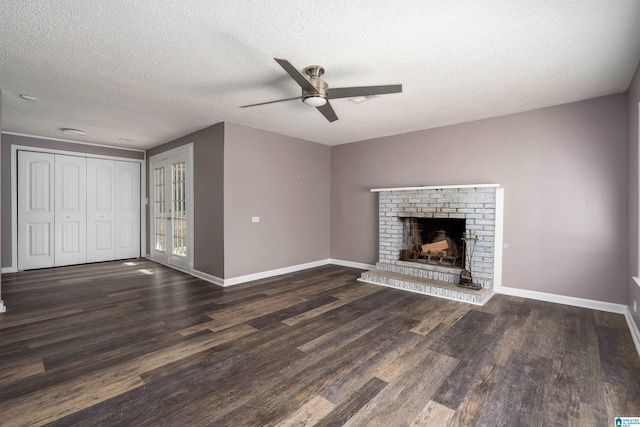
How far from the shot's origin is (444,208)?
Result: 4.56 m

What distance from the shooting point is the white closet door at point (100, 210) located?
6.07 metres

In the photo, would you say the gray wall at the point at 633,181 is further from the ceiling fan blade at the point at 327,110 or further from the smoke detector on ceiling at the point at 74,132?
the smoke detector on ceiling at the point at 74,132

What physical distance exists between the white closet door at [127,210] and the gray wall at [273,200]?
347cm

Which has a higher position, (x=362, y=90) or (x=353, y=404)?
(x=362, y=90)

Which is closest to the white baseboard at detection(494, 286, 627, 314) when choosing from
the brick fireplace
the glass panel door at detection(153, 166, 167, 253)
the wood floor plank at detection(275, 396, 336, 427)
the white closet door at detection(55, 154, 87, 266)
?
the brick fireplace

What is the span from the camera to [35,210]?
546 centimetres

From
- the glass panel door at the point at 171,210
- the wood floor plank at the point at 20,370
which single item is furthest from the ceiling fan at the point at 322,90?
the glass panel door at the point at 171,210

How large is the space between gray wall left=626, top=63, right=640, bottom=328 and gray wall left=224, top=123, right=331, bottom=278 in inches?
172

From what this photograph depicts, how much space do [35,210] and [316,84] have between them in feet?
19.8

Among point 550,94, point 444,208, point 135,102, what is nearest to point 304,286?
point 444,208

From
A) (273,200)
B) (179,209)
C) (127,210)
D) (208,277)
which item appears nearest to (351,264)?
(273,200)

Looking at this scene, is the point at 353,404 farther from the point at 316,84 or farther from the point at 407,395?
the point at 316,84

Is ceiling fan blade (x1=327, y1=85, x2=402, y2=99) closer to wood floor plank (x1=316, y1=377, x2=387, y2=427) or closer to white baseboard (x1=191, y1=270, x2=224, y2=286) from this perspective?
wood floor plank (x1=316, y1=377, x2=387, y2=427)

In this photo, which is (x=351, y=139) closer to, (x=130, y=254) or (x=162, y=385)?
(x=162, y=385)
